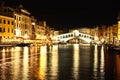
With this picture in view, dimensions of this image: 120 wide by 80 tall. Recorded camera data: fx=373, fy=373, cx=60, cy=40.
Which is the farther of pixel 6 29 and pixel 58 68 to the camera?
pixel 6 29

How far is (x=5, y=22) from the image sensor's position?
378ft

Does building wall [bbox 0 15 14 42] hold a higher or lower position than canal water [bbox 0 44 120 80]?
higher

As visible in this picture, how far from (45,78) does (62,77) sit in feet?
4.32

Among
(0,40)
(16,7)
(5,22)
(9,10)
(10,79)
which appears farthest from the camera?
(16,7)

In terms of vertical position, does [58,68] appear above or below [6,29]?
below

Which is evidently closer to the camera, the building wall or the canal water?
the canal water

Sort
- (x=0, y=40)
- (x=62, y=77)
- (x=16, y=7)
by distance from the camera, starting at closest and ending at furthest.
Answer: (x=62, y=77) → (x=0, y=40) → (x=16, y=7)

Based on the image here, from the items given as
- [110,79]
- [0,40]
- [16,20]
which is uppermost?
[16,20]

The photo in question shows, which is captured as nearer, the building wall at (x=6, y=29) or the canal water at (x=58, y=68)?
the canal water at (x=58, y=68)

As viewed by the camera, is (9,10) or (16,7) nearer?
(9,10)

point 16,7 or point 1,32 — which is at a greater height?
point 16,7

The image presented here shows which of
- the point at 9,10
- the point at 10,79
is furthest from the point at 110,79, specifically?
the point at 9,10

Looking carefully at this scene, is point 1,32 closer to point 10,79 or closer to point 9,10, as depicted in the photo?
point 9,10

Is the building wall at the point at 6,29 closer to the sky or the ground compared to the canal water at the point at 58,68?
closer to the sky
